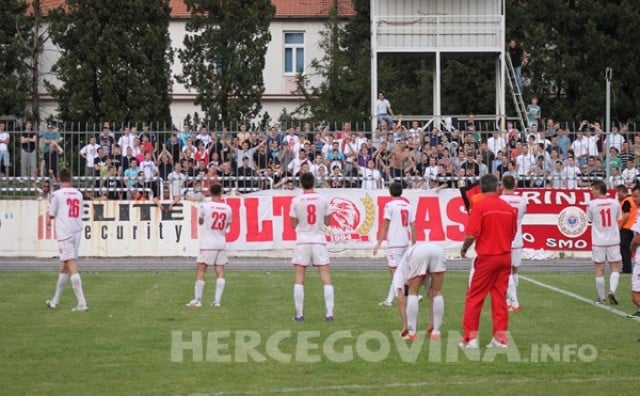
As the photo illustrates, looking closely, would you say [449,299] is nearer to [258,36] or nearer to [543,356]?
[543,356]

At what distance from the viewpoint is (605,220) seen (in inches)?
782

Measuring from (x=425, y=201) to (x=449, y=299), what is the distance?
10.8 metres

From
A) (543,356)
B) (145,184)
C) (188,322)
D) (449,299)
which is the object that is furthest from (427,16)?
(543,356)

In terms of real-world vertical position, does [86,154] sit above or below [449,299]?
above

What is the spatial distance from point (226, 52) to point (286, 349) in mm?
33960

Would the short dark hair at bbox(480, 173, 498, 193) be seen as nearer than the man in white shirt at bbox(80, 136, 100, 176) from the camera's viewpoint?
Yes

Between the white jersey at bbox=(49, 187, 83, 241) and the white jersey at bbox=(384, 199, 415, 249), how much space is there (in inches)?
187

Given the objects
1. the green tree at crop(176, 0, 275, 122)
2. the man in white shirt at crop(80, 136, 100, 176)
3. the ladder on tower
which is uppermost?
the green tree at crop(176, 0, 275, 122)

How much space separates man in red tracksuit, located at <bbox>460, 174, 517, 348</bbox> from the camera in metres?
14.3

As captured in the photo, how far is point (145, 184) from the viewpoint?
103 feet

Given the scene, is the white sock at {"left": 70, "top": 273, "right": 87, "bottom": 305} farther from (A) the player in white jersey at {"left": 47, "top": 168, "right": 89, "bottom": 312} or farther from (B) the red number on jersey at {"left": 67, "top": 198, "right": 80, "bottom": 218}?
(B) the red number on jersey at {"left": 67, "top": 198, "right": 80, "bottom": 218}

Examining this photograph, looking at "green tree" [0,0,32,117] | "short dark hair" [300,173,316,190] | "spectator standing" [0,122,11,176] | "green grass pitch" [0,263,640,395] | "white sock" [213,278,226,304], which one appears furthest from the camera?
"green tree" [0,0,32,117]

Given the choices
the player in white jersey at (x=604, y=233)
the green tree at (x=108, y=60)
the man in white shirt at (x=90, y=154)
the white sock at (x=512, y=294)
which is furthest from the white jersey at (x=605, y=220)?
the green tree at (x=108, y=60)

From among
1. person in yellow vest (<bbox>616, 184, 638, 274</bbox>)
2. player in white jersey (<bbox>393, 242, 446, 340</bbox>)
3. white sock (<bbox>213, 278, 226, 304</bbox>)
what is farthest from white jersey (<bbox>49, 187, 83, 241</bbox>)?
→ person in yellow vest (<bbox>616, 184, 638, 274</bbox>)
